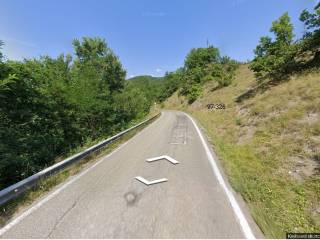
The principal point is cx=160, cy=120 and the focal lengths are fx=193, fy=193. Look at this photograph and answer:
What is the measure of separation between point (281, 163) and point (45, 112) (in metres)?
12.6

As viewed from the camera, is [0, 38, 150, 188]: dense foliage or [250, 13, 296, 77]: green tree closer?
[0, 38, 150, 188]: dense foliage

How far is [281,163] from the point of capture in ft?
21.2

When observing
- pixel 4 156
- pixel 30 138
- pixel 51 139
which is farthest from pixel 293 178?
pixel 51 139

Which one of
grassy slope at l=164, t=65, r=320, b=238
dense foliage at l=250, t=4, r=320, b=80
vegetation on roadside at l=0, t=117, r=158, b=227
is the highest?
dense foliage at l=250, t=4, r=320, b=80

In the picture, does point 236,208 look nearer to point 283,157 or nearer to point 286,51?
point 283,157

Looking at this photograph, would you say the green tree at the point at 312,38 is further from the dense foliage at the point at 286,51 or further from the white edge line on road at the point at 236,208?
the white edge line on road at the point at 236,208

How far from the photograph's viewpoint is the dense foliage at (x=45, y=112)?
748cm

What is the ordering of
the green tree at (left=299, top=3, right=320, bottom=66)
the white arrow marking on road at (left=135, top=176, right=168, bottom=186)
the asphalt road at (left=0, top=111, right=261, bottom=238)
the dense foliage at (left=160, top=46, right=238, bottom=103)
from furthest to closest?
1. the dense foliage at (left=160, top=46, right=238, bottom=103)
2. the green tree at (left=299, top=3, right=320, bottom=66)
3. the white arrow marking on road at (left=135, top=176, right=168, bottom=186)
4. the asphalt road at (left=0, top=111, right=261, bottom=238)

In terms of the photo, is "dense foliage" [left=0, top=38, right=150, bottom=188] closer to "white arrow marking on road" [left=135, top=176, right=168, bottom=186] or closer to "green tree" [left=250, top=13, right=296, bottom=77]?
"white arrow marking on road" [left=135, top=176, right=168, bottom=186]

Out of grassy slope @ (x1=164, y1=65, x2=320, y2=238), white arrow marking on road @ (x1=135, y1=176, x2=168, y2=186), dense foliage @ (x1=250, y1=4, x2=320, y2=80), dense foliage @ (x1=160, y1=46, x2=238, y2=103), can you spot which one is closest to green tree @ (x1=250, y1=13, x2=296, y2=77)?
dense foliage @ (x1=250, y1=4, x2=320, y2=80)

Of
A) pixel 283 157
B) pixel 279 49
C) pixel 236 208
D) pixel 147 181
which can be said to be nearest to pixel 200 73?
pixel 279 49

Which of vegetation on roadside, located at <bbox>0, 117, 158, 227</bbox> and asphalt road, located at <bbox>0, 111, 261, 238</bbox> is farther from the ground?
vegetation on roadside, located at <bbox>0, 117, 158, 227</bbox>

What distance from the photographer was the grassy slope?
394cm

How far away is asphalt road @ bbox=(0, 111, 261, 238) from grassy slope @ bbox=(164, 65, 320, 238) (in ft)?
1.85
